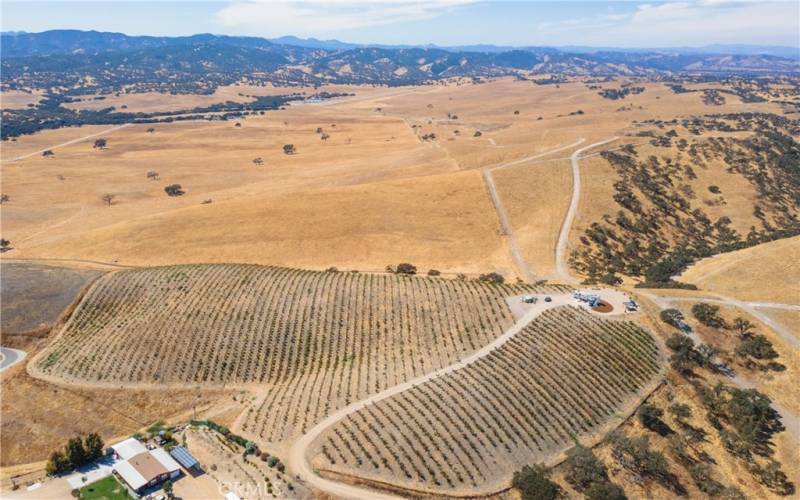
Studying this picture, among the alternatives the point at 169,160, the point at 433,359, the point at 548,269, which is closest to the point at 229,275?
the point at 433,359

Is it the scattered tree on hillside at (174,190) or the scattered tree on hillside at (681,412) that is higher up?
the scattered tree on hillside at (174,190)

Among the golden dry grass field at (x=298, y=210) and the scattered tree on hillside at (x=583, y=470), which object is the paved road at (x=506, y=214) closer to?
the golden dry grass field at (x=298, y=210)

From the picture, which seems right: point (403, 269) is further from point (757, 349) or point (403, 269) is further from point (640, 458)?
point (757, 349)

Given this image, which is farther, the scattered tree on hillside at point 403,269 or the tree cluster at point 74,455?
the scattered tree on hillside at point 403,269

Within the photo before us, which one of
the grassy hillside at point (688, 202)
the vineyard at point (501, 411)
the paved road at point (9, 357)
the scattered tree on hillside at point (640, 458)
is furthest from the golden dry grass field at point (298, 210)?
the scattered tree on hillside at point (640, 458)

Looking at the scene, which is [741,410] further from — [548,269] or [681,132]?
[681,132]

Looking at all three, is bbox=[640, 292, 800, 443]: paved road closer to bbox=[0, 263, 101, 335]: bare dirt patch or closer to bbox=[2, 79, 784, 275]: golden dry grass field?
bbox=[2, 79, 784, 275]: golden dry grass field

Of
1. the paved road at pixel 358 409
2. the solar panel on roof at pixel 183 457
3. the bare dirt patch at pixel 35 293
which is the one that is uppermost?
the bare dirt patch at pixel 35 293

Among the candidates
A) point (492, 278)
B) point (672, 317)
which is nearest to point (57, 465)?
point (492, 278)

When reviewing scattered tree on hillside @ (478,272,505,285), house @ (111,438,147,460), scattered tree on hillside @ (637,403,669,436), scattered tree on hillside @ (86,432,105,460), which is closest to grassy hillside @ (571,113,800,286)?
scattered tree on hillside @ (478,272,505,285)
